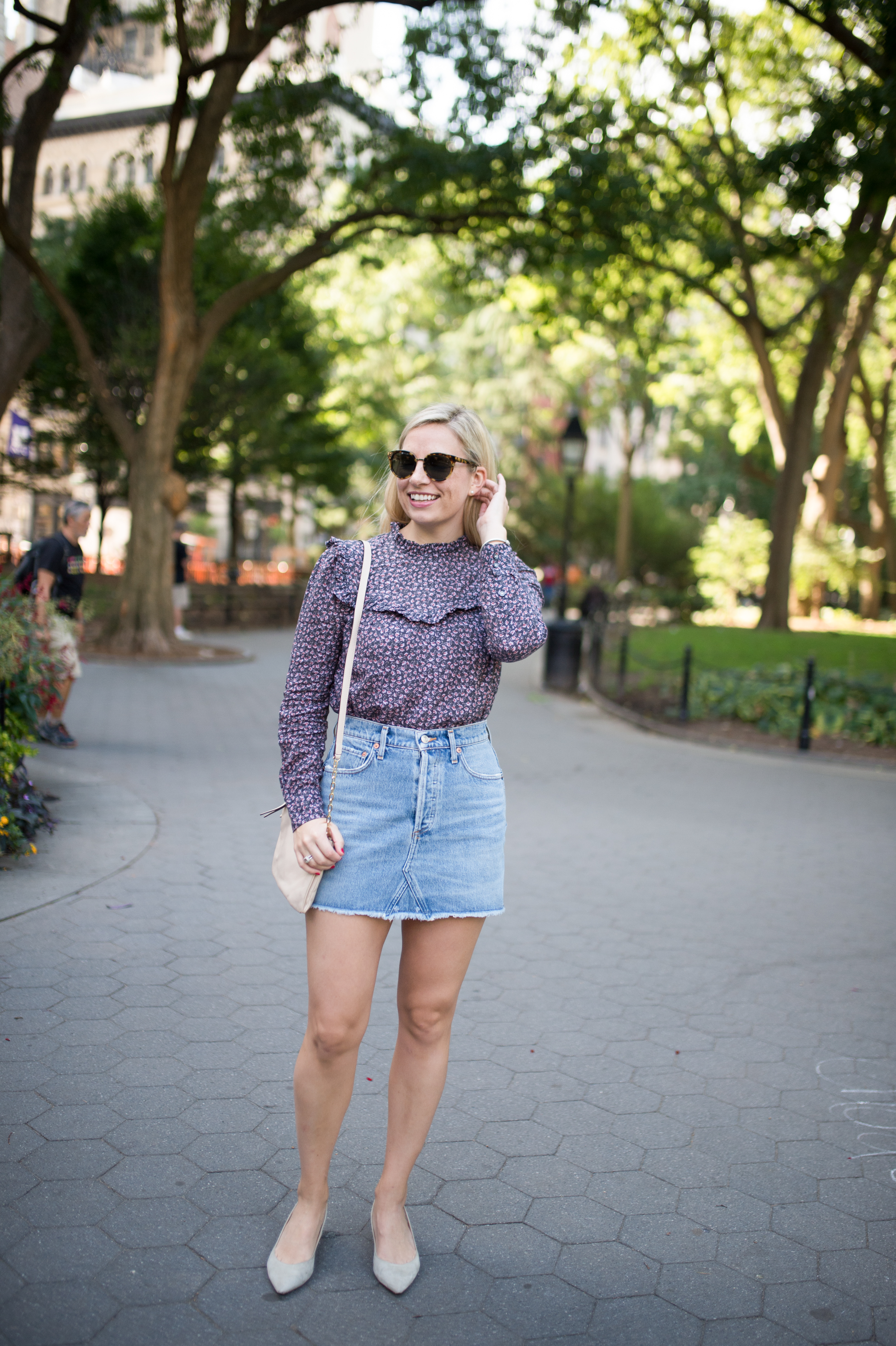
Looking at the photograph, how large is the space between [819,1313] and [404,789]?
1.57 metres

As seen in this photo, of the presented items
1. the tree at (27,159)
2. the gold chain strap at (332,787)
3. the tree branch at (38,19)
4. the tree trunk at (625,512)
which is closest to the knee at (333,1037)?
the gold chain strap at (332,787)

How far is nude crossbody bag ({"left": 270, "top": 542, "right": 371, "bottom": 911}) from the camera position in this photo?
2496 millimetres

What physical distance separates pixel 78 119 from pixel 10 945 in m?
34.8

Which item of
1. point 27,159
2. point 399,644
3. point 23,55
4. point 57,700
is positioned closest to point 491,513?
point 399,644

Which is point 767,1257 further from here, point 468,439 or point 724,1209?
point 468,439

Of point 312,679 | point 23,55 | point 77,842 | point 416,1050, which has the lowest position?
point 77,842

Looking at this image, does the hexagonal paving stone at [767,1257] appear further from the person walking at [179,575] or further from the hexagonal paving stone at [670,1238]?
the person walking at [179,575]

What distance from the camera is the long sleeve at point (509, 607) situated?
2.52 m

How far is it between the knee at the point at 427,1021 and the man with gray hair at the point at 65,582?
594cm

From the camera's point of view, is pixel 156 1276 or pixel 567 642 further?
pixel 567 642

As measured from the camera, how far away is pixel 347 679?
8.29 ft

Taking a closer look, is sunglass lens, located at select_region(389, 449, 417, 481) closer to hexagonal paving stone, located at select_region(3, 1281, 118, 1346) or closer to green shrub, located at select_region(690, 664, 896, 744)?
hexagonal paving stone, located at select_region(3, 1281, 118, 1346)

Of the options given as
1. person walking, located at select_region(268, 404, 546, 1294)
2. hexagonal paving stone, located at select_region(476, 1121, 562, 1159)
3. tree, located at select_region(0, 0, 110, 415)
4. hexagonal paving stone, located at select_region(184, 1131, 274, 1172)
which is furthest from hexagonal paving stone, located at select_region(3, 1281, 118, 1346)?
tree, located at select_region(0, 0, 110, 415)

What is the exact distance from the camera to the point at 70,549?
8.50 meters
